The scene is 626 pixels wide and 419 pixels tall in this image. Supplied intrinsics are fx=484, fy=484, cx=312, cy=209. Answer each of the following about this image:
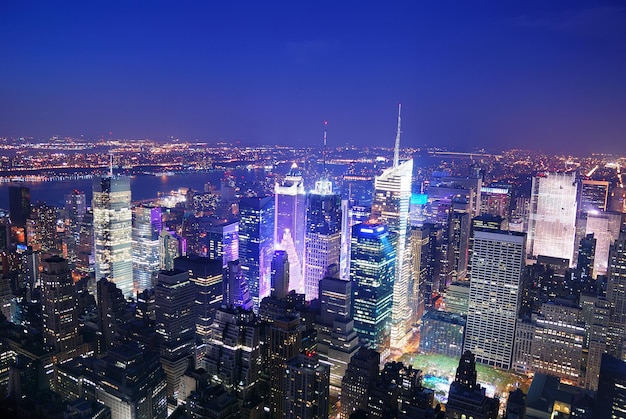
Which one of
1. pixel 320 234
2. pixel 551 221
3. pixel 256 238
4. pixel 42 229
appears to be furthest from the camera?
pixel 256 238

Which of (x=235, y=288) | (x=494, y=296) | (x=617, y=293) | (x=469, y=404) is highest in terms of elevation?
(x=617, y=293)

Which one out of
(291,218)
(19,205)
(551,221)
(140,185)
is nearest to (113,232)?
(140,185)

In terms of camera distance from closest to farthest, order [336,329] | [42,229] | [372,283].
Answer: [336,329] → [372,283] → [42,229]

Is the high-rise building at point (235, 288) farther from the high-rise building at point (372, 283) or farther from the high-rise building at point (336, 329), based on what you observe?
the high-rise building at point (372, 283)

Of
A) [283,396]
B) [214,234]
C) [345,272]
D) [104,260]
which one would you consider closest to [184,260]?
[214,234]

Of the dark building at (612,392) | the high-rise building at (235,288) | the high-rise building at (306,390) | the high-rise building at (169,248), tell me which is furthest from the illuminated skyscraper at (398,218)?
the high-rise building at (169,248)

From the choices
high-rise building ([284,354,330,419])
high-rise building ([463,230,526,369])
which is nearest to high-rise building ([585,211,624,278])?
high-rise building ([463,230,526,369])

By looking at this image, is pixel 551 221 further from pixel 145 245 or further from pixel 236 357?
pixel 145 245
